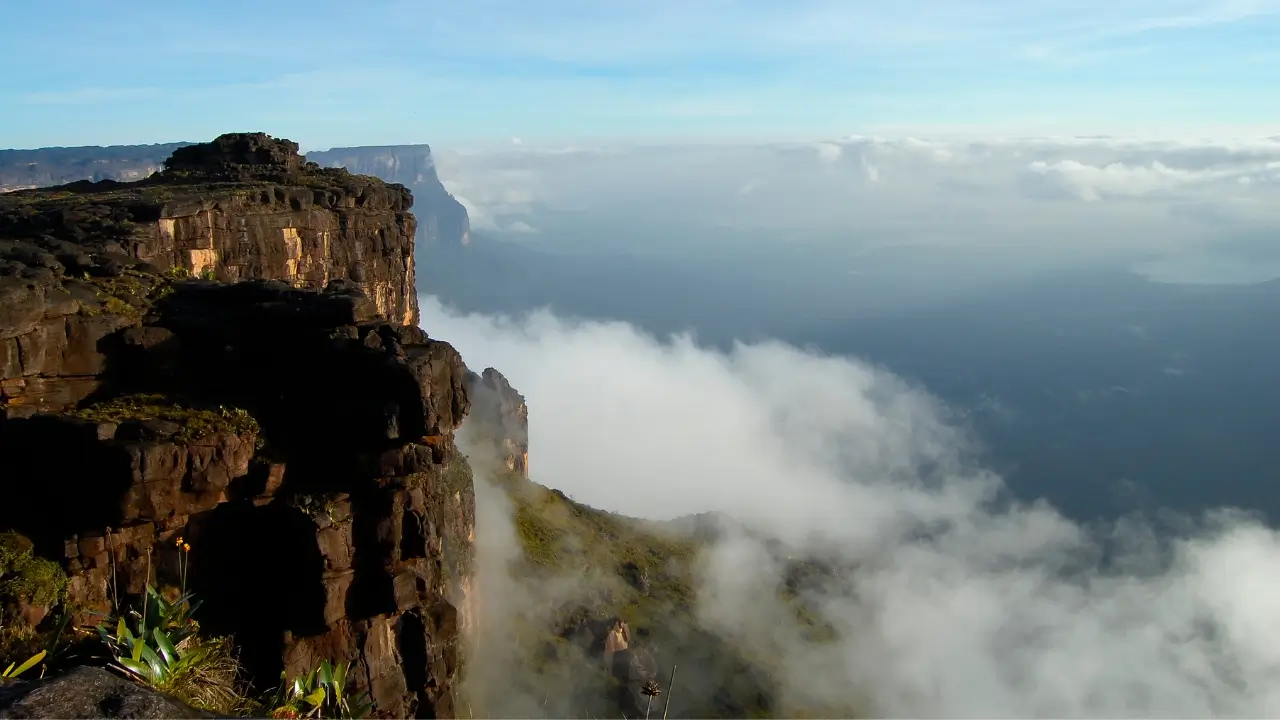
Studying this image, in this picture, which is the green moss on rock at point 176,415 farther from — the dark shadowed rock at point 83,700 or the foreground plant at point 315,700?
the dark shadowed rock at point 83,700

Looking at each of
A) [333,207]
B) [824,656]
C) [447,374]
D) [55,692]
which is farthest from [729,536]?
[55,692]

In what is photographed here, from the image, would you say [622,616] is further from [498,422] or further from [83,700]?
[83,700]

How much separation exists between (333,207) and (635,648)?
6918 cm

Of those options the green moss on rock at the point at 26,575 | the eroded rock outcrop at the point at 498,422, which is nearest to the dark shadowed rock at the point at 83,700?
the green moss on rock at the point at 26,575

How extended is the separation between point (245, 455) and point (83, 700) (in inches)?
718

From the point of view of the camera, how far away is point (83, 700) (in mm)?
11820

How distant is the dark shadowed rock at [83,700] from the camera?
11.3m

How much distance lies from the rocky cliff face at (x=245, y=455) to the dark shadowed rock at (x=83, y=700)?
15188mm

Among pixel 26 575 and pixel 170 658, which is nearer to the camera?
pixel 170 658

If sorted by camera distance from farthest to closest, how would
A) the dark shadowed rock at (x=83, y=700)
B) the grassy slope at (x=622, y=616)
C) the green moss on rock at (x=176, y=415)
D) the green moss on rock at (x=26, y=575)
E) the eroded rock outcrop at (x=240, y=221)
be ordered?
the grassy slope at (x=622, y=616), the eroded rock outcrop at (x=240, y=221), the green moss on rock at (x=176, y=415), the green moss on rock at (x=26, y=575), the dark shadowed rock at (x=83, y=700)

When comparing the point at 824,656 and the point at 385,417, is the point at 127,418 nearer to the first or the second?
the point at 385,417

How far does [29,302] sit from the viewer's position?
29.4 meters

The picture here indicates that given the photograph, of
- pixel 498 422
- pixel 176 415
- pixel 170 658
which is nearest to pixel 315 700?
pixel 170 658

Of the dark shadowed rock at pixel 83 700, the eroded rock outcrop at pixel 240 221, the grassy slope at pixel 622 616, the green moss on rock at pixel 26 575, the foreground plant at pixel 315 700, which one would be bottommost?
the grassy slope at pixel 622 616
